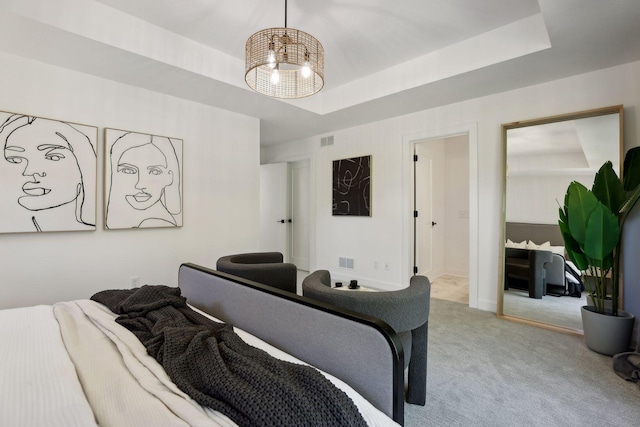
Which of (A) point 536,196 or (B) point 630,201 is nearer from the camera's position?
(B) point 630,201

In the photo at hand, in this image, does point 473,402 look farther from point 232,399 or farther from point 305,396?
point 232,399

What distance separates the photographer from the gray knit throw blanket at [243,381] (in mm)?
780

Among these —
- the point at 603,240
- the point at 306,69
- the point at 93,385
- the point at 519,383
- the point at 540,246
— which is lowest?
the point at 519,383

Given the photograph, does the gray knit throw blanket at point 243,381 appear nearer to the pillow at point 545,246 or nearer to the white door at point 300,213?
the pillow at point 545,246

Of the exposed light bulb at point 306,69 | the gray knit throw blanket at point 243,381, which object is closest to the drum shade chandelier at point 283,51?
the exposed light bulb at point 306,69

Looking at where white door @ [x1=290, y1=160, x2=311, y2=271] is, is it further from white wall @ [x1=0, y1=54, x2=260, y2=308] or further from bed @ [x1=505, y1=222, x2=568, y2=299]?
bed @ [x1=505, y1=222, x2=568, y2=299]

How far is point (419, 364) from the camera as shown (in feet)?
5.56

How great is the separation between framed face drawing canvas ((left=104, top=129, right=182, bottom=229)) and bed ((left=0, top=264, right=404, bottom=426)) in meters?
1.50

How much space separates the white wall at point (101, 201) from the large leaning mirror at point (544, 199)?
3053 millimetres

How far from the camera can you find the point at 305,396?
2.75 feet

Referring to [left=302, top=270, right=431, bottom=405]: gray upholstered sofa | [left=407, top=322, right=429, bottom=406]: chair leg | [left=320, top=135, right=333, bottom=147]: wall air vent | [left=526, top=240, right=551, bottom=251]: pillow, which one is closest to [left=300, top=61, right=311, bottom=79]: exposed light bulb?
[left=302, top=270, right=431, bottom=405]: gray upholstered sofa

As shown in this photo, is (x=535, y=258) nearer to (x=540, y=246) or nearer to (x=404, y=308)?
(x=540, y=246)

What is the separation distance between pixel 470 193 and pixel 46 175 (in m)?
4.18

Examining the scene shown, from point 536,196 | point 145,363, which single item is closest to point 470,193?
point 536,196
